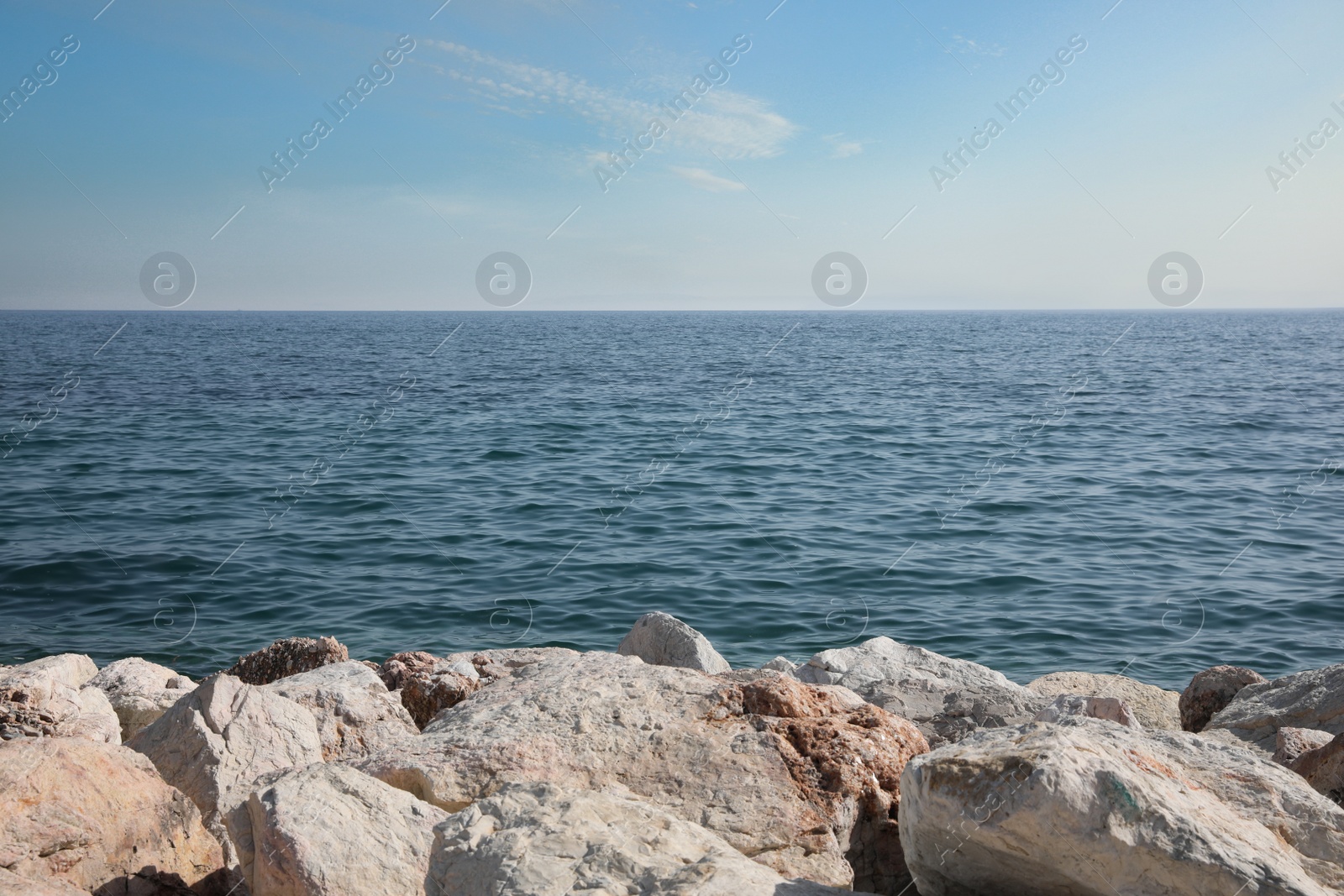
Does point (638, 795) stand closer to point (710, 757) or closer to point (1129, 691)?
point (710, 757)

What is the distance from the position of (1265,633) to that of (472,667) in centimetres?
826

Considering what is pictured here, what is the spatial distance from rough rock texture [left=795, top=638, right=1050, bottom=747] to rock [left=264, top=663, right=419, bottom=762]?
9.63ft

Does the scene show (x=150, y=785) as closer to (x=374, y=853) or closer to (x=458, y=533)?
(x=374, y=853)

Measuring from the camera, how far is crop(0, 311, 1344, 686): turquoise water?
966 centimetres

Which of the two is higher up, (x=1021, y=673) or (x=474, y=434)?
(x=474, y=434)

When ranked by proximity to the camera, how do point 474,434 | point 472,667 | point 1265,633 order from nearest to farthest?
1. point 472,667
2. point 1265,633
3. point 474,434

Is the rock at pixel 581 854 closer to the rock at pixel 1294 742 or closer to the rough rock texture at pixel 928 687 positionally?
the rough rock texture at pixel 928 687

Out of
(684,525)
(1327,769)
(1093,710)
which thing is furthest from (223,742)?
(684,525)

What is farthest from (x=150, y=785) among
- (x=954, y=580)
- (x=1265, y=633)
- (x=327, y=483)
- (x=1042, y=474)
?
(x=1042, y=474)

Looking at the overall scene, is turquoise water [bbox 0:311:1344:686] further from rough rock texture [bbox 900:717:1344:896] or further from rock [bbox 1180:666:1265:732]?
rough rock texture [bbox 900:717:1344:896]

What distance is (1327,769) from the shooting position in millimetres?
4207

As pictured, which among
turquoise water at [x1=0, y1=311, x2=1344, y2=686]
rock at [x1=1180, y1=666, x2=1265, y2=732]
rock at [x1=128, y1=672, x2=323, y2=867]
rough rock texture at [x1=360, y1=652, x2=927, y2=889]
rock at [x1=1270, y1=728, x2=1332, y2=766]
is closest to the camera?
rough rock texture at [x1=360, y1=652, x2=927, y2=889]

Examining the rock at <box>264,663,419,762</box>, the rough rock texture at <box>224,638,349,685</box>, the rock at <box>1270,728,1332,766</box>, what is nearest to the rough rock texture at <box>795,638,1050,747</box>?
the rock at <box>1270,728,1332,766</box>

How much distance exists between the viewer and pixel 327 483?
1608 centimetres
